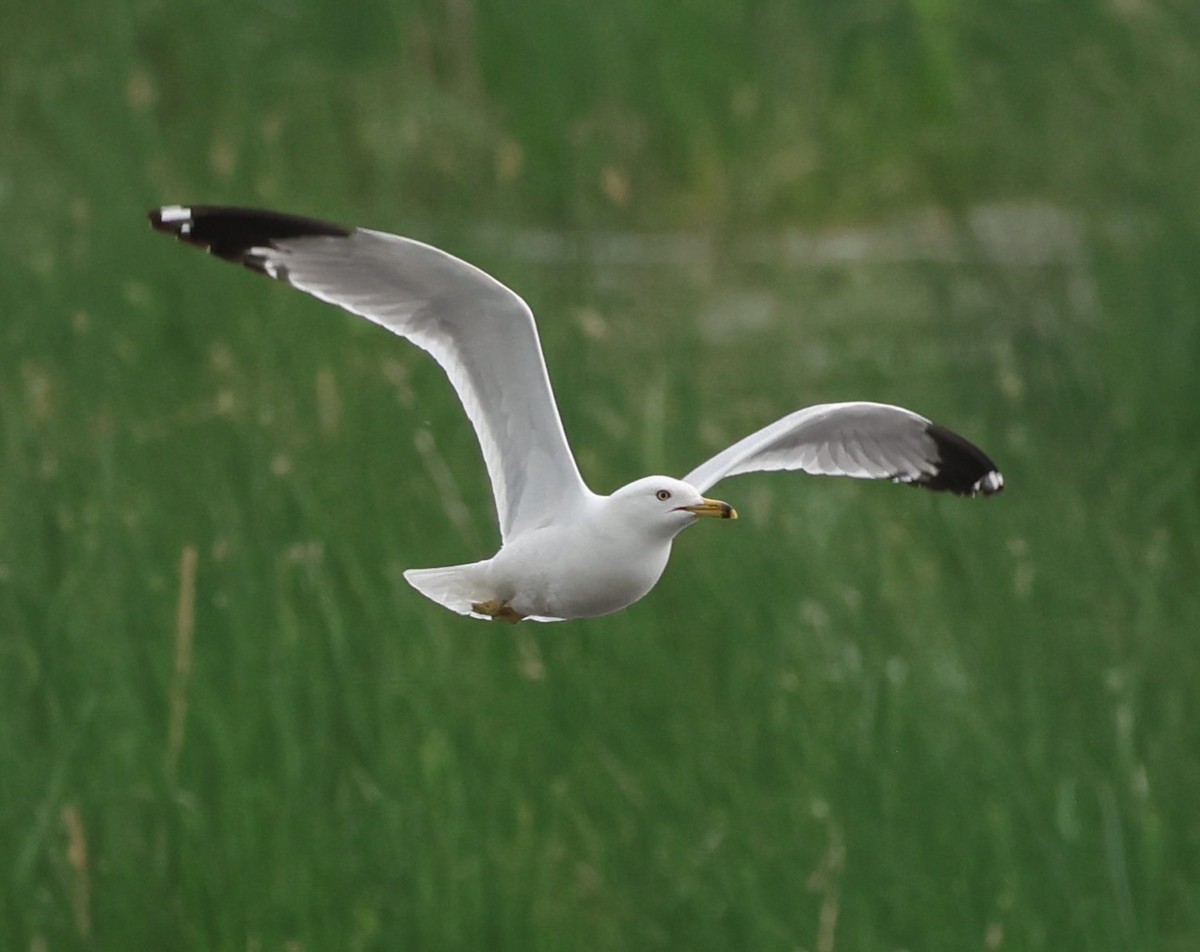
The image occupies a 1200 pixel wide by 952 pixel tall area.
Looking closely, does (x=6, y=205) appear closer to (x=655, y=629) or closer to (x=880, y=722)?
(x=655, y=629)

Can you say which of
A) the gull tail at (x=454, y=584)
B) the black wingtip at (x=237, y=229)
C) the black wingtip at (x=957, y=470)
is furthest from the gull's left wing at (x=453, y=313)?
the black wingtip at (x=957, y=470)

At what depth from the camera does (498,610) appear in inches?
138

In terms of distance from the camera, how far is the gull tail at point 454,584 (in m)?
3.56

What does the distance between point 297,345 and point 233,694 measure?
1.11 metres

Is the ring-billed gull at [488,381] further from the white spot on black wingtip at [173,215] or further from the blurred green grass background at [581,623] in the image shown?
the blurred green grass background at [581,623]

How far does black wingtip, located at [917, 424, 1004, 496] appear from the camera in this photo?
3.91m

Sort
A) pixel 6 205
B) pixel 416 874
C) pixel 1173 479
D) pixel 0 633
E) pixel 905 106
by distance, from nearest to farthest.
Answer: pixel 416 874
pixel 0 633
pixel 1173 479
pixel 6 205
pixel 905 106

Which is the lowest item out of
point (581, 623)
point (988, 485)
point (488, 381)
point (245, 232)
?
point (581, 623)

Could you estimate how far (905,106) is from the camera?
8.41 m

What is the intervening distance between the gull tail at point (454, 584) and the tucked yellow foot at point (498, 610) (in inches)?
0.6

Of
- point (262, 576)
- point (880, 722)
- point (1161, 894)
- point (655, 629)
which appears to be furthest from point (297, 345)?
point (1161, 894)

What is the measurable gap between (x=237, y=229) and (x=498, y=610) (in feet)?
2.20

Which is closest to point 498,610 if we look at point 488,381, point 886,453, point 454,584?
point 454,584

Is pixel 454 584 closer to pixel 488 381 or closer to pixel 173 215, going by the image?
pixel 488 381
